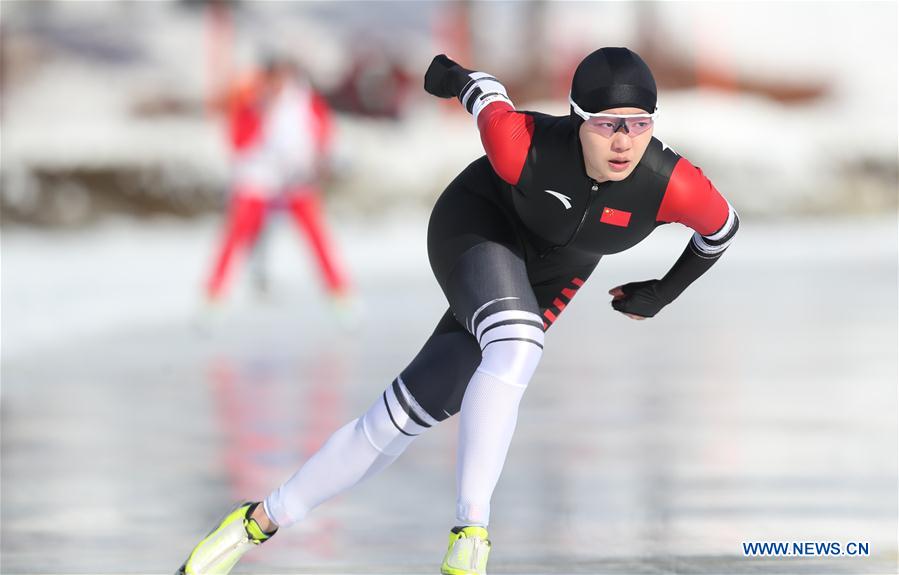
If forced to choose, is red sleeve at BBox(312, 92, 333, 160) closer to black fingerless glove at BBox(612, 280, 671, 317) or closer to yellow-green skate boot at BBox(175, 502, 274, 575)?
black fingerless glove at BBox(612, 280, 671, 317)

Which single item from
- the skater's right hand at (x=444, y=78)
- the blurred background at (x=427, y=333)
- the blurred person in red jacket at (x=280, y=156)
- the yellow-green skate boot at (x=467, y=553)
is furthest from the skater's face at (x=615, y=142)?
the blurred person in red jacket at (x=280, y=156)

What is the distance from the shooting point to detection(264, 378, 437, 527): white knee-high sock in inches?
177

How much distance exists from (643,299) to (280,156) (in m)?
8.75

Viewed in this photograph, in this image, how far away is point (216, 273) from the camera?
41.0 feet

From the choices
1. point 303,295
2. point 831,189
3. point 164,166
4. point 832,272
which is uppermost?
point 831,189

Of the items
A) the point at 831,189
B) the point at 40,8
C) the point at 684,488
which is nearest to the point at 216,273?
the point at 684,488

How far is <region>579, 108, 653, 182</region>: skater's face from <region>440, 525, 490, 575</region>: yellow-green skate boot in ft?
3.11

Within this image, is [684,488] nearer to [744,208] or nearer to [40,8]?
[744,208]

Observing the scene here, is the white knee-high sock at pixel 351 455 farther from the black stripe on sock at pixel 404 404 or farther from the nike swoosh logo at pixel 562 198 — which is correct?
the nike swoosh logo at pixel 562 198

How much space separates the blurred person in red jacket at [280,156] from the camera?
12867 millimetres

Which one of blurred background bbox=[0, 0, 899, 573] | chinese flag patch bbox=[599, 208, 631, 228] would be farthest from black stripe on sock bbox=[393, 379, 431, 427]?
chinese flag patch bbox=[599, 208, 631, 228]

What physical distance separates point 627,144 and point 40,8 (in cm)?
4384

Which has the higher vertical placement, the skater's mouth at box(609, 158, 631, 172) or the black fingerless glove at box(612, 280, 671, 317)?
the skater's mouth at box(609, 158, 631, 172)

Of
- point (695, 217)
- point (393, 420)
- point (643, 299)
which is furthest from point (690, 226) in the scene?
point (393, 420)
